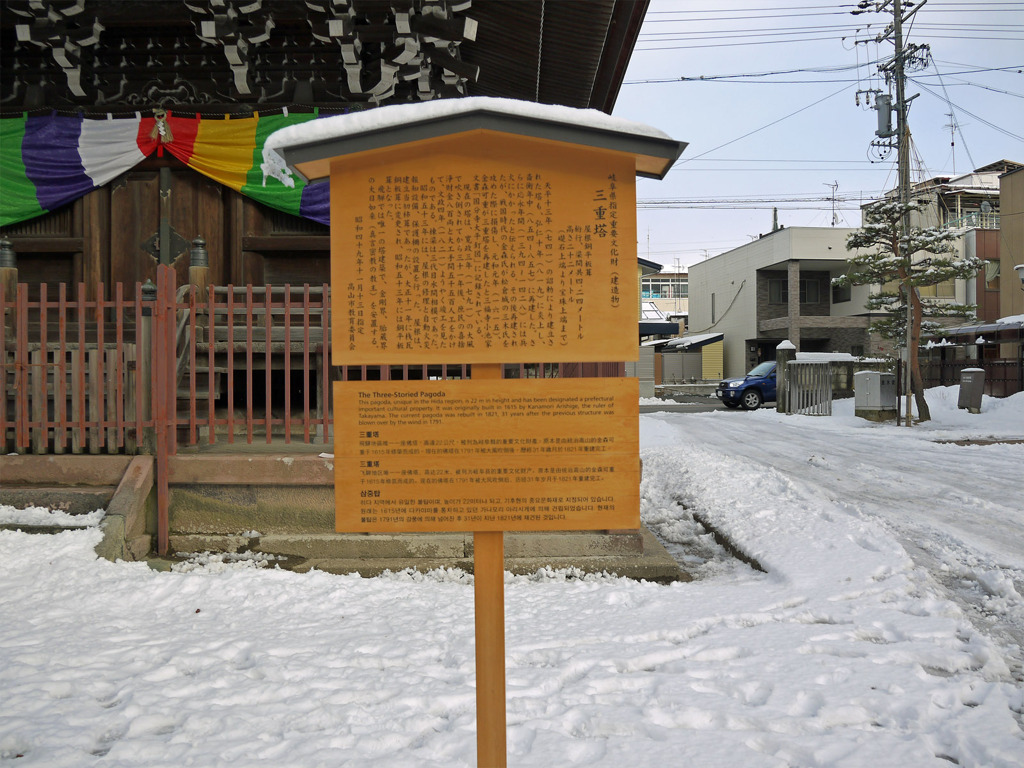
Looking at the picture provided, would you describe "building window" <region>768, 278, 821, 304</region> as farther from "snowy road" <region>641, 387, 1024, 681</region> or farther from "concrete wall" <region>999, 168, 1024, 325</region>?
"snowy road" <region>641, 387, 1024, 681</region>

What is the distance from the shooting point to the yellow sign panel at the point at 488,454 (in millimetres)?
2383

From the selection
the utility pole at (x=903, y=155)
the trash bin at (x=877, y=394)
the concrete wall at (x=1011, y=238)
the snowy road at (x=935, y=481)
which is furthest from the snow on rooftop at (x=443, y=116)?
the concrete wall at (x=1011, y=238)

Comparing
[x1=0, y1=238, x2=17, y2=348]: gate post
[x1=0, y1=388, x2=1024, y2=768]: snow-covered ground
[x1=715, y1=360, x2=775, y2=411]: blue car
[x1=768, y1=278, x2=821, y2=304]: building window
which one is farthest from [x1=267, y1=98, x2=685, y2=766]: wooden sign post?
[x1=768, y1=278, x2=821, y2=304]: building window

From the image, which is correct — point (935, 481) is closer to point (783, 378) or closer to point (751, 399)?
point (783, 378)

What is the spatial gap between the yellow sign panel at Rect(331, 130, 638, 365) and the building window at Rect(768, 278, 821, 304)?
116 ft

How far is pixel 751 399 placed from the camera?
23750 mm

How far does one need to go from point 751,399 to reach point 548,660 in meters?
21.8

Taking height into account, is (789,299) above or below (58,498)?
above

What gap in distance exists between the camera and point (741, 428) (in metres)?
16.3

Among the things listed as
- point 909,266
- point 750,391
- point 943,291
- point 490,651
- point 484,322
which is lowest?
point 490,651

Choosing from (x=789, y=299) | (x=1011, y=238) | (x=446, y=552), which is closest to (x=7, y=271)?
(x=446, y=552)

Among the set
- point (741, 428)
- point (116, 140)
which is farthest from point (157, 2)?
point (741, 428)

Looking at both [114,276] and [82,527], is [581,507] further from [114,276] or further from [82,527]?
[114,276]

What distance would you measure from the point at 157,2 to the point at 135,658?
682 cm
